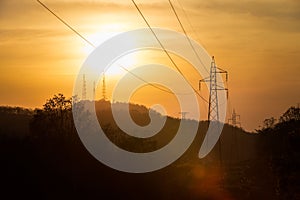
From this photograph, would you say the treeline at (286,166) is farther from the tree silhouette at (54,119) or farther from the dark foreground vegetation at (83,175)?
→ the tree silhouette at (54,119)

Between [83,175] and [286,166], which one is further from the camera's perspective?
[286,166]

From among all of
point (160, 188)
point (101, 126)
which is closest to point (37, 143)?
point (160, 188)

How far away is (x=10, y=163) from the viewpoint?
81.0 feet

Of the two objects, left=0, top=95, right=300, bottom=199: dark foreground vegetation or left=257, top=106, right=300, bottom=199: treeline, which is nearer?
left=0, top=95, right=300, bottom=199: dark foreground vegetation

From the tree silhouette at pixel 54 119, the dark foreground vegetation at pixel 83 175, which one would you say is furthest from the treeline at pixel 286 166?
the tree silhouette at pixel 54 119

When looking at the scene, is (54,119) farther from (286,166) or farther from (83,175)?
(286,166)

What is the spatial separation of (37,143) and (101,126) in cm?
1222

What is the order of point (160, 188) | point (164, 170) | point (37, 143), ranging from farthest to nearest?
1. point (164, 170)
2. point (160, 188)
3. point (37, 143)

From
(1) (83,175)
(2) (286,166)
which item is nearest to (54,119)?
(1) (83,175)

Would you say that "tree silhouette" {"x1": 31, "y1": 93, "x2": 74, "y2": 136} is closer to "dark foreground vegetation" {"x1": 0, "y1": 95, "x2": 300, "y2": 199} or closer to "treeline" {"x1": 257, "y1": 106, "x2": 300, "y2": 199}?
"dark foreground vegetation" {"x1": 0, "y1": 95, "x2": 300, "y2": 199}

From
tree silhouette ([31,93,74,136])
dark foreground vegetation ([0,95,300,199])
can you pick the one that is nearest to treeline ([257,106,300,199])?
dark foreground vegetation ([0,95,300,199])

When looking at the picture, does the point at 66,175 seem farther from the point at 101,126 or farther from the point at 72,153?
the point at 101,126

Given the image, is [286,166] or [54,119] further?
[286,166]

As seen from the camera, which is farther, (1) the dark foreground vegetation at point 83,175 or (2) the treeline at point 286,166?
(2) the treeline at point 286,166
